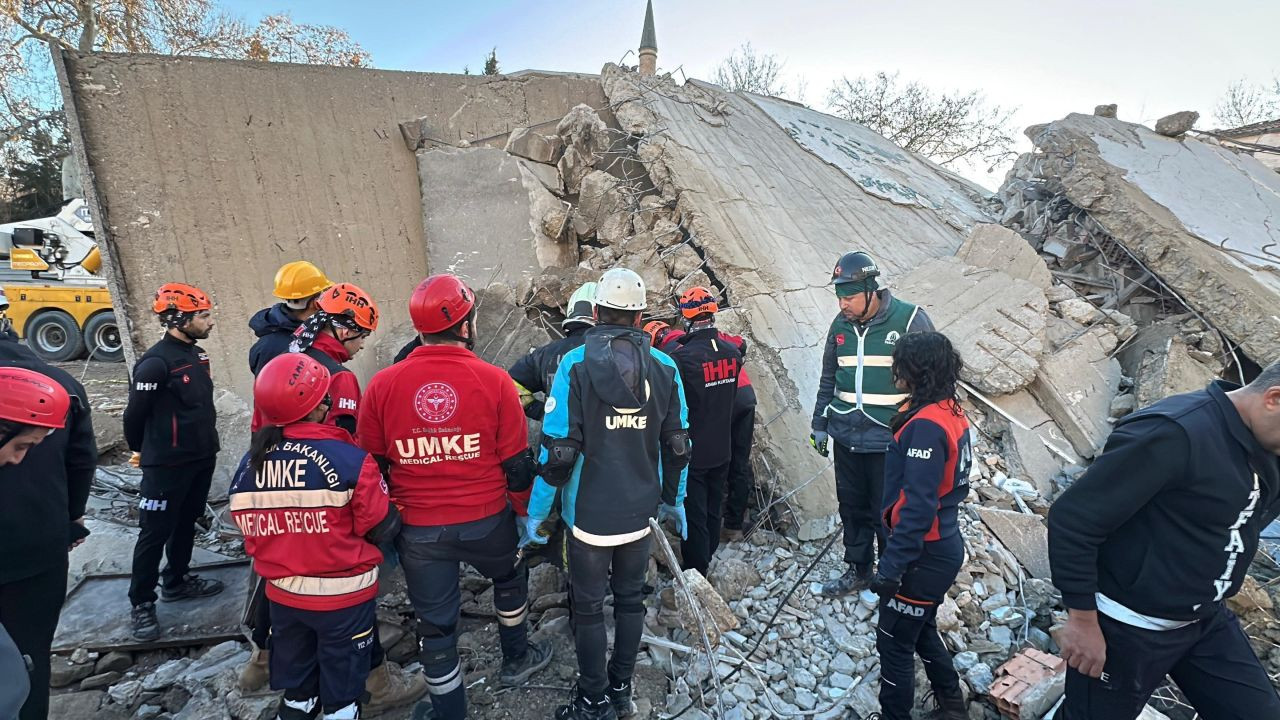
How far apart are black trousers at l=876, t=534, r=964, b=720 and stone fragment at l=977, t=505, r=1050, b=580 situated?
65.6 inches

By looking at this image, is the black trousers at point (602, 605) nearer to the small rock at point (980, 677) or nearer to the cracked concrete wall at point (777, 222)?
the small rock at point (980, 677)

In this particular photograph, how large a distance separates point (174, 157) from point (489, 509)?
4.77m

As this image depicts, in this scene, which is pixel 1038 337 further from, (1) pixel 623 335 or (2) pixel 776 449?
(1) pixel 623 335

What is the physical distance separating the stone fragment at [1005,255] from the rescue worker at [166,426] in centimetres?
621

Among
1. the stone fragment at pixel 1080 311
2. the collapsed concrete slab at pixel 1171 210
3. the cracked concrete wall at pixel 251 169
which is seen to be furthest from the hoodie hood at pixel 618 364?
the collapsed concrete slab at pixel 1171 210

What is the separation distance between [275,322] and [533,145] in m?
3.74

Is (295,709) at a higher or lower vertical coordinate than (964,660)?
higher

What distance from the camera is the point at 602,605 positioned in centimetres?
264

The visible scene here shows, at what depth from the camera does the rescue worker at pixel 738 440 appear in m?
3.94

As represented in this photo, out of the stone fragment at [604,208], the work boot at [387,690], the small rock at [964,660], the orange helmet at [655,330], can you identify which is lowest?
the small rock at [964,660]

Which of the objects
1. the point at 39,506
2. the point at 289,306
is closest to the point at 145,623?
the point at 39,506

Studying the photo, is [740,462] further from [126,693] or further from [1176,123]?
[1176,123]

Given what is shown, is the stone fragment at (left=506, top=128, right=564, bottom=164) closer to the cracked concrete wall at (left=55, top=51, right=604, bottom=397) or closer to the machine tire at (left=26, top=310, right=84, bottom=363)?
the cracked concrete wall at (left=55, top=51, right=604, bottom=397)

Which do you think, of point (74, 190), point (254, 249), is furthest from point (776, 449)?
point (74, 190)
